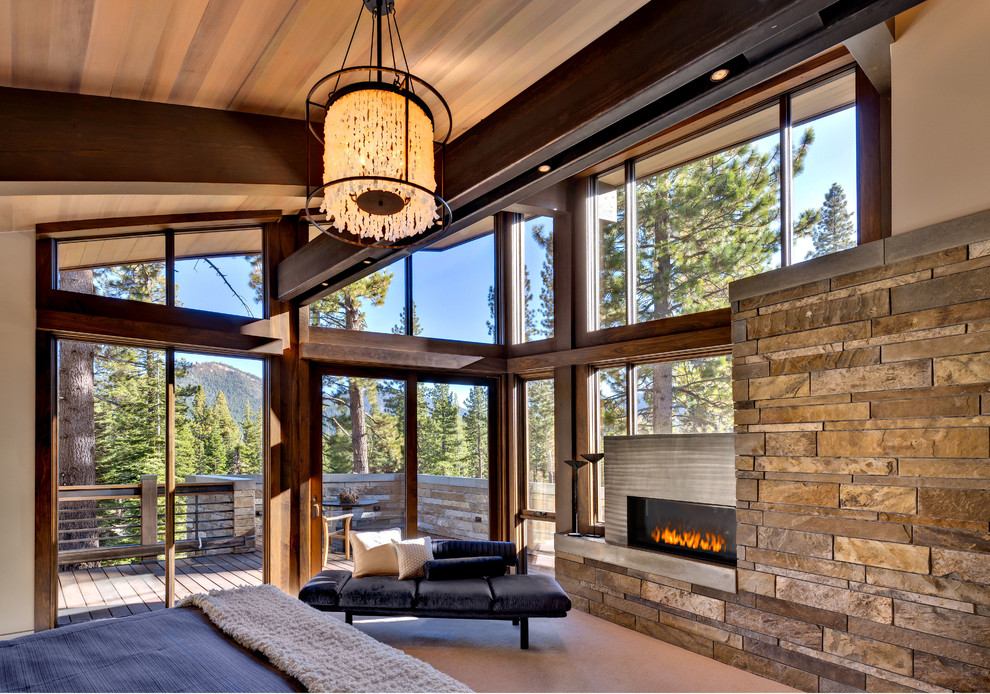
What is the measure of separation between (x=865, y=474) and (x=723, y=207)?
2377 millimetres

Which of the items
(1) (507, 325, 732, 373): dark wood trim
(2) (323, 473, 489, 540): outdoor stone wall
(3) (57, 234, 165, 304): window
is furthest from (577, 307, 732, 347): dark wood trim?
(3) (57, 234, 165, 304): window

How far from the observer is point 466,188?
2875 millimetres

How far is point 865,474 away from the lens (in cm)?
334

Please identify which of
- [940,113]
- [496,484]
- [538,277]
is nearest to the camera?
[940,113]

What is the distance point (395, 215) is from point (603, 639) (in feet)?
12.0

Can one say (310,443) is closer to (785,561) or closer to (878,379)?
(785,561)

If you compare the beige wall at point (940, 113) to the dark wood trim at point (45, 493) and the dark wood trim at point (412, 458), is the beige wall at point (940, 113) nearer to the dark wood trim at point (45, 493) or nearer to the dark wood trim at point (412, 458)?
the dark wood trim at point (412, 458)

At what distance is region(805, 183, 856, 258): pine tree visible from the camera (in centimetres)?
412

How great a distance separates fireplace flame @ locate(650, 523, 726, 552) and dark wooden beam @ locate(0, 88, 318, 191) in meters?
3.58

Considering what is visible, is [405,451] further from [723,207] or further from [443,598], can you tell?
[723,207]

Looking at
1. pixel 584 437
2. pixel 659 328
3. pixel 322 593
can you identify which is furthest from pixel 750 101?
pixel 322 593

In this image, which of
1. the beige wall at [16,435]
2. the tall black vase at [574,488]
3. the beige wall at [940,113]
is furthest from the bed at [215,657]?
the tall black vase at [574,488]

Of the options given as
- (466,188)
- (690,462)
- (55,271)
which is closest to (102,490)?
(55,271)

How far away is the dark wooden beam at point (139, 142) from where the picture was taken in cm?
248
